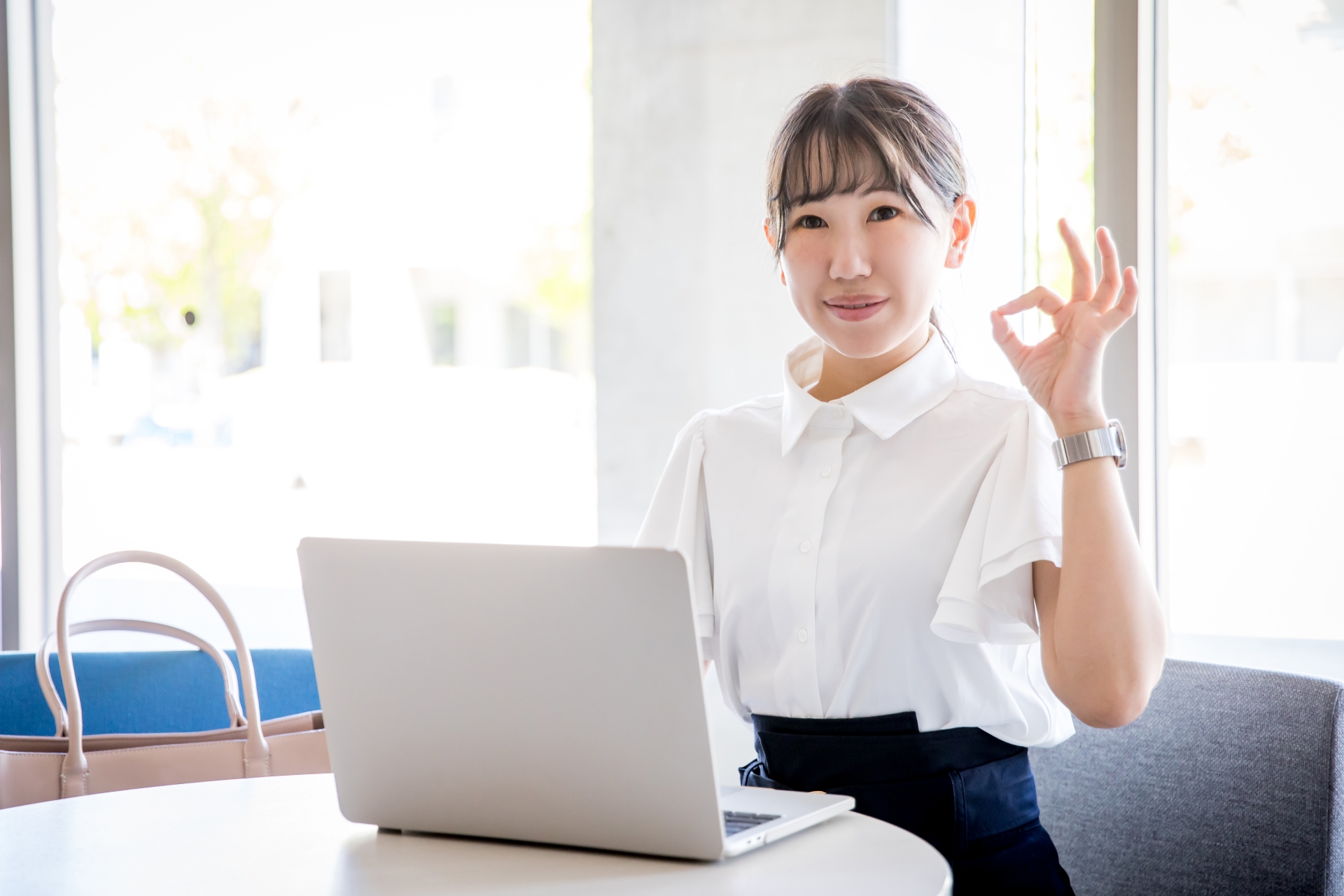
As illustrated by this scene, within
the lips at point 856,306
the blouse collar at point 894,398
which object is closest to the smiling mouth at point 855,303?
the lips at point 856,306

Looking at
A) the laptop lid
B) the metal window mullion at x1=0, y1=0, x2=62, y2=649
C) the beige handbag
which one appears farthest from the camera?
the metal window mullion at x1=0, y1=0, x2=62, y2=649

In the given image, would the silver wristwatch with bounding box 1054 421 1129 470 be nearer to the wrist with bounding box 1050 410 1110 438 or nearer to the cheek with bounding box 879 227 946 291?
the wrist with bounding box 1050 410 1110 438

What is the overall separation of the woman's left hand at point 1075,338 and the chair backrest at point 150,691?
4.35 feet

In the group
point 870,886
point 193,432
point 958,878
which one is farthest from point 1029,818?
point 193,432

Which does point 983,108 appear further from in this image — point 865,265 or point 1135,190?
point 865,265

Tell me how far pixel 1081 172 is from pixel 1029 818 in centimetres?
161

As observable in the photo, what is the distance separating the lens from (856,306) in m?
1.36

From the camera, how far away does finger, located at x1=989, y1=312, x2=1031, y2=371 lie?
1.27 meters

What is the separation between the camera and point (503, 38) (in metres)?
3.42

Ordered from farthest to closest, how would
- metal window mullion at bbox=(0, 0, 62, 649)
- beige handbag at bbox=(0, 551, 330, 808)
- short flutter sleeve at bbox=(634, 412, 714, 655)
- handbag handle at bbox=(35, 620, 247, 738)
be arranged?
metal window mullion at bbox=(0, 0, 62, 649) < handbag handle at bbox=(35, 620, 247, 738) < beige handbag at bbox=(0, 551, 330, 808) < short flutter sleeve at bbox=(634, 412, 714, 655)

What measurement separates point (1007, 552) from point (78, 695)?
55.1 inches

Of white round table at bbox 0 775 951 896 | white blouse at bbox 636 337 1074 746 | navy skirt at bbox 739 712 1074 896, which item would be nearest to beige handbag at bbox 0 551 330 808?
white round table at bbox 0 775 951 896

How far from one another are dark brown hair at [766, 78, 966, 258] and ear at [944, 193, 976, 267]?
0.8 inches

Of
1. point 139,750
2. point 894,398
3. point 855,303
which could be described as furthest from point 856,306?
point 139,750
